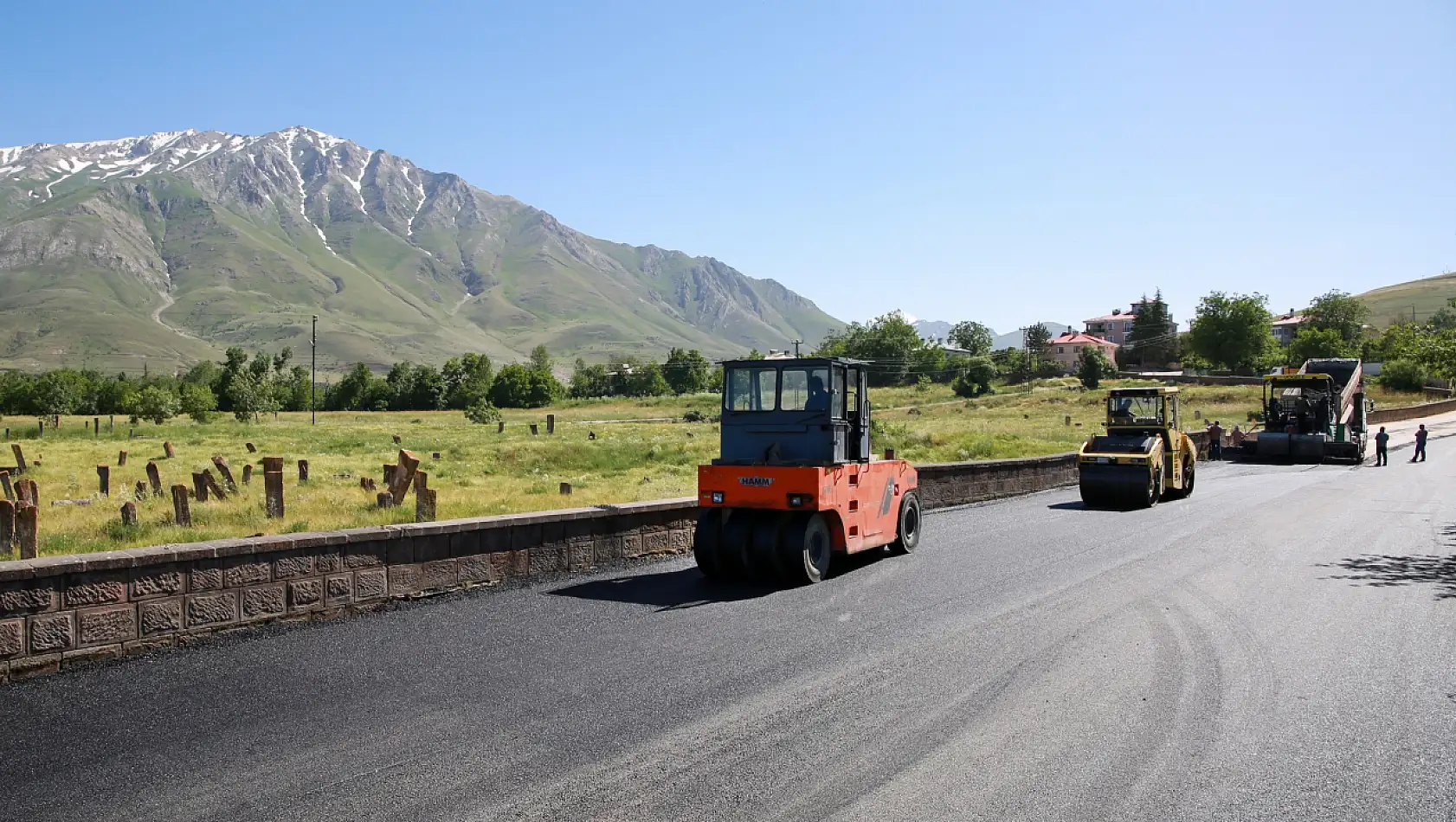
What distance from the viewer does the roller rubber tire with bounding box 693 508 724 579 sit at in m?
10.9

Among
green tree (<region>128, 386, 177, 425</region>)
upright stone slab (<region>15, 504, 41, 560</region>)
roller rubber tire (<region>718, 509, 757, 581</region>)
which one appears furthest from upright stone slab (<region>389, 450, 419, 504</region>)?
green tree (<region>128, 386, 177, 425</region>)

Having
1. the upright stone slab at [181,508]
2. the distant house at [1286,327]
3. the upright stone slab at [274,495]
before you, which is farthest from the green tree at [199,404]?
the distant house at [1286,327]

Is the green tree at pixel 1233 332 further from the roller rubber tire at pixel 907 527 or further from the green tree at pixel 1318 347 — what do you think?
the roller rubber tire at pixel 907 527

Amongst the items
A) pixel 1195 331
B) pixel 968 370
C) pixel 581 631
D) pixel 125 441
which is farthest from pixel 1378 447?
pixel 1195 331

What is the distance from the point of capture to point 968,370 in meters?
108

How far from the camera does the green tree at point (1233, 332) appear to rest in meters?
117

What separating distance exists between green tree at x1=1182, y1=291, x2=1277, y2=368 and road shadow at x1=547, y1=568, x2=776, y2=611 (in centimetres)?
12280

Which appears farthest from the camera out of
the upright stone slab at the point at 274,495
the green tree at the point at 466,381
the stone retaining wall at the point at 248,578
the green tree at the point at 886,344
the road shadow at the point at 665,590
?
the green tree at the point at 886,344

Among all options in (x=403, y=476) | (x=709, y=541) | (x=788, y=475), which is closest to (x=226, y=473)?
(x=403, y=476)

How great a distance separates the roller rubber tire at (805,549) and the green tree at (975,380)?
3680 inches

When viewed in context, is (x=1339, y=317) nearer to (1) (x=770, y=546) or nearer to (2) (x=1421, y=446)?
(2) (x=1421, y=446)

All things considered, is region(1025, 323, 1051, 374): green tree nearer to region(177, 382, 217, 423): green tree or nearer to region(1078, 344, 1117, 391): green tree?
region(1078, 344, 1117, 391): green tree

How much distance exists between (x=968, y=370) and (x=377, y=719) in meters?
107

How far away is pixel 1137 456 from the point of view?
19.1 m
